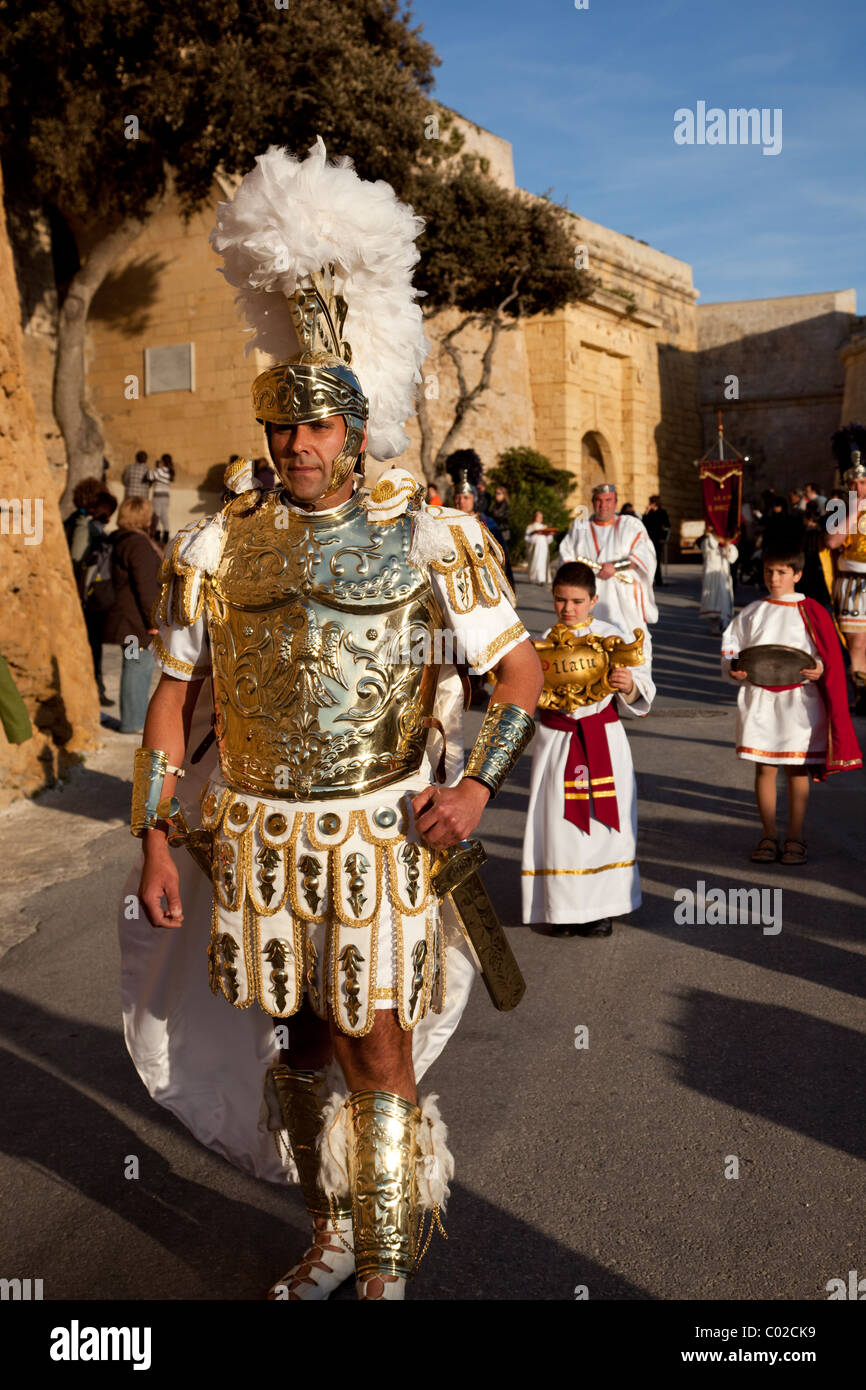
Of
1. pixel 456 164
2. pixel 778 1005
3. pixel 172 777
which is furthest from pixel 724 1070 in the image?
pixel 456 164

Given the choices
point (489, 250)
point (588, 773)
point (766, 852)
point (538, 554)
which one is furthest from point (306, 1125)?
point (489, 250)

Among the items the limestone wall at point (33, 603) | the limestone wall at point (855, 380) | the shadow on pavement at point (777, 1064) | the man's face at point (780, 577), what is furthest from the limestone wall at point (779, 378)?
the shadow on pavement at point (777, 1064)

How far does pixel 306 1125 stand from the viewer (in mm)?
2604

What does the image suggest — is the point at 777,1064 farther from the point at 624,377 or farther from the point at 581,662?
the point at 624,377

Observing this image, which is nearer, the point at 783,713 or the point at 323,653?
the point at 323,653

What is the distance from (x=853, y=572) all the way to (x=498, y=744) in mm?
7341

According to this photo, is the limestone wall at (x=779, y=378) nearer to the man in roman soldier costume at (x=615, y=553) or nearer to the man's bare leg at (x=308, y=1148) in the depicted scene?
the man in roman soldier costume at (x=615, y=553)

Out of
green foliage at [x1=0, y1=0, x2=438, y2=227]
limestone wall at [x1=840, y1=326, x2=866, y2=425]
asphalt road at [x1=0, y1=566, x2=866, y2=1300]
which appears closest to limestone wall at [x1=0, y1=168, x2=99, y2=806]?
asphalt road at [x1=0, y1=566, x2=866, y2=1300]

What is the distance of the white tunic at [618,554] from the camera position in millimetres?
9250

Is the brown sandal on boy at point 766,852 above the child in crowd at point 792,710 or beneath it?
beneath

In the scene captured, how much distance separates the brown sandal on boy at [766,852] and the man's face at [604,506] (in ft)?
12.0

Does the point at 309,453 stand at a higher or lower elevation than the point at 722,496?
lower
